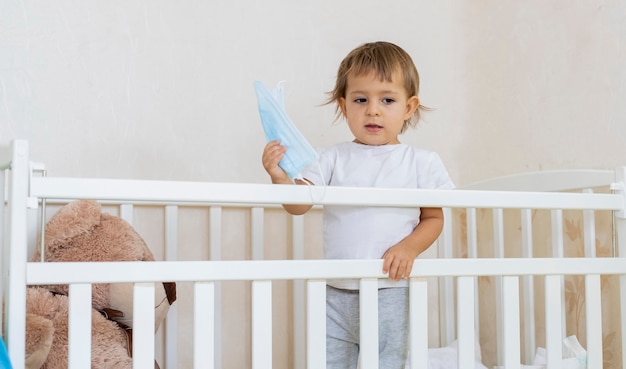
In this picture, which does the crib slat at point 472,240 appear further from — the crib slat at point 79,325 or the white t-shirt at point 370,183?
the crib slat at point 79,325

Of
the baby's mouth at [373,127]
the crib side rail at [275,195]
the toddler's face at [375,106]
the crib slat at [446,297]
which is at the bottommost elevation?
the crib slat at [446,297]

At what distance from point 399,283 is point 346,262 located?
0.57 ft

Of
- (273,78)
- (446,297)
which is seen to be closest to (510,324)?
(446,297)

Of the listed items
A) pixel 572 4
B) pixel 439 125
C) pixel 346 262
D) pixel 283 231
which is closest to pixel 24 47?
pixel 283 231

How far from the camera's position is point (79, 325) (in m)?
0.99

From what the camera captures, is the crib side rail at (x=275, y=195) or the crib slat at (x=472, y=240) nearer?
the crib side rail at (x=275, y=195)

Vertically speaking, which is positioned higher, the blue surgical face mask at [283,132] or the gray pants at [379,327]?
the blue surgical face mask at [283,132]

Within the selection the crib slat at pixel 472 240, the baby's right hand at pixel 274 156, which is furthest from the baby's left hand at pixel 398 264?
the crib slat at pixel 472 240

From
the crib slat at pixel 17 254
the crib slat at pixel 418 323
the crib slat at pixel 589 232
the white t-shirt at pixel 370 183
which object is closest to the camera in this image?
the crib slat at pixel 17 254

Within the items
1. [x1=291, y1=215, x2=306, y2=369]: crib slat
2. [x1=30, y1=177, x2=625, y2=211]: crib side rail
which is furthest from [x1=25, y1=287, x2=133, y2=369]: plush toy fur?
[x1=291, y1=215, x2=306, y2=369]: crib slat

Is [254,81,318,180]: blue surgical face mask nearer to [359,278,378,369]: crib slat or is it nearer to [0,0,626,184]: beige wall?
[359,278,378,369]: crib slat

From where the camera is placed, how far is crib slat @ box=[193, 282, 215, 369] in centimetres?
105

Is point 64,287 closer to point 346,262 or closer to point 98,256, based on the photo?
point 98,256

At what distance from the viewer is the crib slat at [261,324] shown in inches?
42.6
